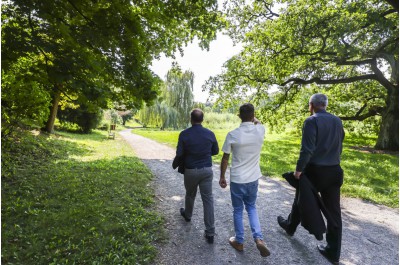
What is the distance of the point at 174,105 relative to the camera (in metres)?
28.3

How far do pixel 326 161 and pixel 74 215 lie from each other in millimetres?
4371

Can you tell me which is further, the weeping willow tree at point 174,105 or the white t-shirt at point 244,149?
the weeping willow tree at point 174,105

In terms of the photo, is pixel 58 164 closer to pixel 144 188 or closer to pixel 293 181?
pixel 144 188

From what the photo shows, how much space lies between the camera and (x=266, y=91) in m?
16.9

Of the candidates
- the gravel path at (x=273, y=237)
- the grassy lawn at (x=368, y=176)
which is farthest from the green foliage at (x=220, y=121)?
the gravel path at (x=273, y=237)

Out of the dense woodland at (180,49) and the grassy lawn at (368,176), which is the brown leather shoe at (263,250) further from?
the grassy lawn at (368,176)

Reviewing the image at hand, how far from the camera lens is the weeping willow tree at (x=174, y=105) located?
27.0m

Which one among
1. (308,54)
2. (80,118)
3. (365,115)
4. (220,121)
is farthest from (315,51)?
(220,121)

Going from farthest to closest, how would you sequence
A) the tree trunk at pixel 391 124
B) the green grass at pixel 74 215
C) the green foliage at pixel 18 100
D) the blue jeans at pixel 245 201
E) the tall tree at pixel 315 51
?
the tree trunk at pixel 391 124
the tall tree at pixel 315 51
the green foliage at pixel 18 100
the blue jeans at pixel 245 201
the green grass at pixel 74 215

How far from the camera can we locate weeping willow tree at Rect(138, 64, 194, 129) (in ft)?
88.6

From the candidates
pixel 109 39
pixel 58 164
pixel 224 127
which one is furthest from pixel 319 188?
pixel 224 127

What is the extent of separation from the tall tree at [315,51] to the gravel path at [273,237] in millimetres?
7809

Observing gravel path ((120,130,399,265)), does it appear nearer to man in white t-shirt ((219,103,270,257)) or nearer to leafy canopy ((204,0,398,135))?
man in white t-shirt ((219,103,270,257))

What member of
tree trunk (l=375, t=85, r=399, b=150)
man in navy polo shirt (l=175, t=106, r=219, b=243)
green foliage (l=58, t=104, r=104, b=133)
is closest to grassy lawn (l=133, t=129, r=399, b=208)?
tree trunk (l=375, t=85, r=399, b=150)
